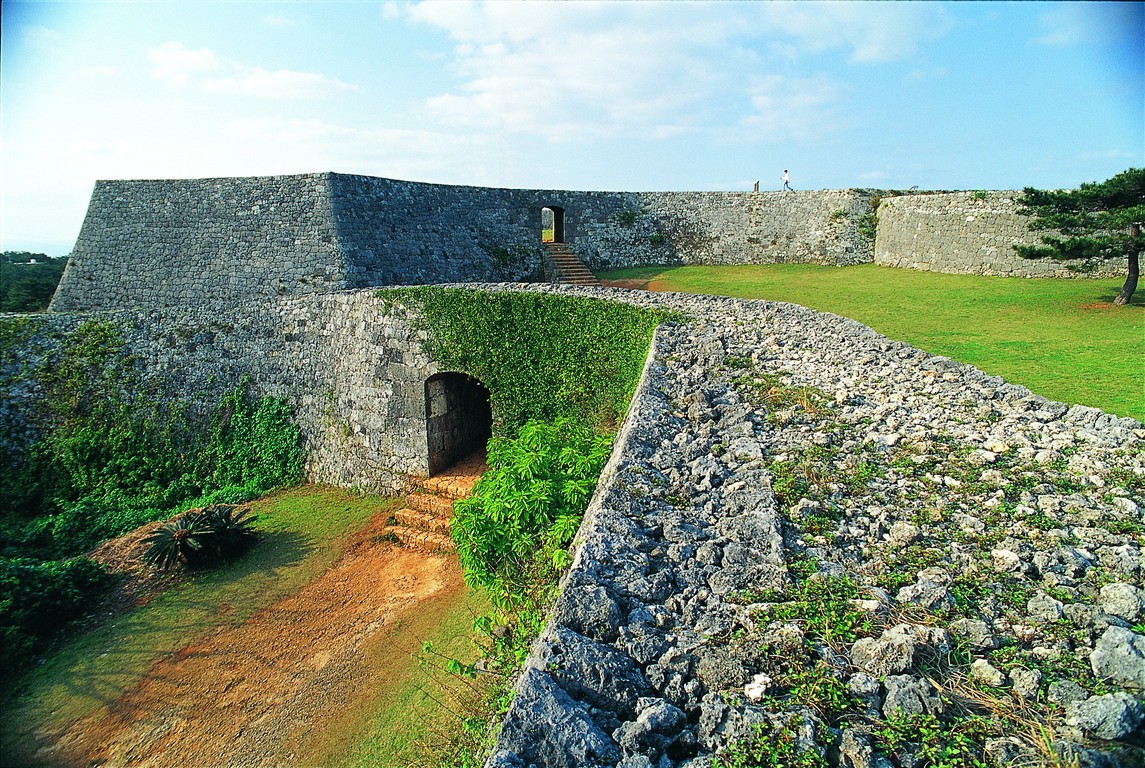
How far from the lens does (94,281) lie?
15.9 meters

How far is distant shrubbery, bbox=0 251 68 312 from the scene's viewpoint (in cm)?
2078

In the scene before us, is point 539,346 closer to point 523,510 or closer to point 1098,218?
point 523,510

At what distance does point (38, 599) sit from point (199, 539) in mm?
2019

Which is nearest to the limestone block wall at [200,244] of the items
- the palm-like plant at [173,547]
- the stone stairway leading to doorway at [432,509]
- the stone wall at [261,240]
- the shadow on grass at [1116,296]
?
the stone wall at [261,240]

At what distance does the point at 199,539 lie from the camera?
9.48m

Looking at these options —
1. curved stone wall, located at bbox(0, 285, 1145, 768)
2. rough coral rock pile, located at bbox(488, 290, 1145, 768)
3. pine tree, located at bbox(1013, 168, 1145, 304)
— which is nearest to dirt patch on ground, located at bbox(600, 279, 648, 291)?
pine tree, located at bbox(1013, 168, 1145, 304)

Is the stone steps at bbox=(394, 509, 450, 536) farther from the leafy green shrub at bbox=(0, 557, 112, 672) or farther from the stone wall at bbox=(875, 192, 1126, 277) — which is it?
the stone wall at bbox=(875, 192, 1126, 277)

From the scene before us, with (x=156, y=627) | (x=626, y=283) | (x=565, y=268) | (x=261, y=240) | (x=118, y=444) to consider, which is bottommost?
(x=156, y=627)

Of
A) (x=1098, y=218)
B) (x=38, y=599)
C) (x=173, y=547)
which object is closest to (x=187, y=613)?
(x=173, y=547)

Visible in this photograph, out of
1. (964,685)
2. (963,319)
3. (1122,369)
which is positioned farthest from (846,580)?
(963,319)

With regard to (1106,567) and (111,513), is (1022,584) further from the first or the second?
(111,513)

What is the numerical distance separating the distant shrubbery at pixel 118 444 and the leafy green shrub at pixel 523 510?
8170mm

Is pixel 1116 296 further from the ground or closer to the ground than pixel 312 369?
further from the ground

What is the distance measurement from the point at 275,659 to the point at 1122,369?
476 inches
